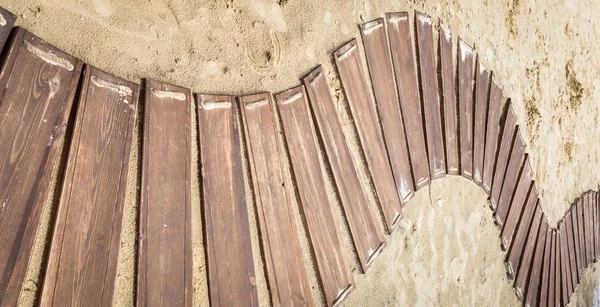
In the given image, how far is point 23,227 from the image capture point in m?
0.93

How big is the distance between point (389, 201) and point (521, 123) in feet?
4.39

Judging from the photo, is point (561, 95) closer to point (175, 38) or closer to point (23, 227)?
point (175, 38)

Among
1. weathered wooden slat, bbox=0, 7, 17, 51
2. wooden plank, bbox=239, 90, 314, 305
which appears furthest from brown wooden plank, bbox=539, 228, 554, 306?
weathered wooden slat, bbox=0, 7, 17, 51

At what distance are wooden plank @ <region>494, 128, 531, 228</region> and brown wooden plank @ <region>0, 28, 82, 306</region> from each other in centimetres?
210

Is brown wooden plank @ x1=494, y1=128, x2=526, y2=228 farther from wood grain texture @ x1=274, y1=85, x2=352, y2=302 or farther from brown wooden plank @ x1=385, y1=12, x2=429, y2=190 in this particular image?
wood grain texture @ x1=274, y1=85, x2=352, y2=302

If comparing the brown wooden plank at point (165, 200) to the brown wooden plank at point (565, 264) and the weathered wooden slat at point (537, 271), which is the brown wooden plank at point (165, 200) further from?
the brown wooden plank at point (565, 264)

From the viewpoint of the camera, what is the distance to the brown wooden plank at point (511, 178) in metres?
2.60

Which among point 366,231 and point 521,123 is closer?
point 366,231

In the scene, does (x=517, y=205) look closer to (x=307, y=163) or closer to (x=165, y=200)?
(x=307, y=163)

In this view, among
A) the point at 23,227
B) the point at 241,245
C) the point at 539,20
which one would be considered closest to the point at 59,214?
the point at 23,227

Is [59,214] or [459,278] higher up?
[59,214]

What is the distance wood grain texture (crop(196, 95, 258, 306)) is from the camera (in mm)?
1241

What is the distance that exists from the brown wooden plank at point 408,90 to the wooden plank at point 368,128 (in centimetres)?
16

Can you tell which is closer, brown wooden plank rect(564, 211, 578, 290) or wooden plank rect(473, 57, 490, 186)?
wooden plank rect(473, 57, 490, 186)
